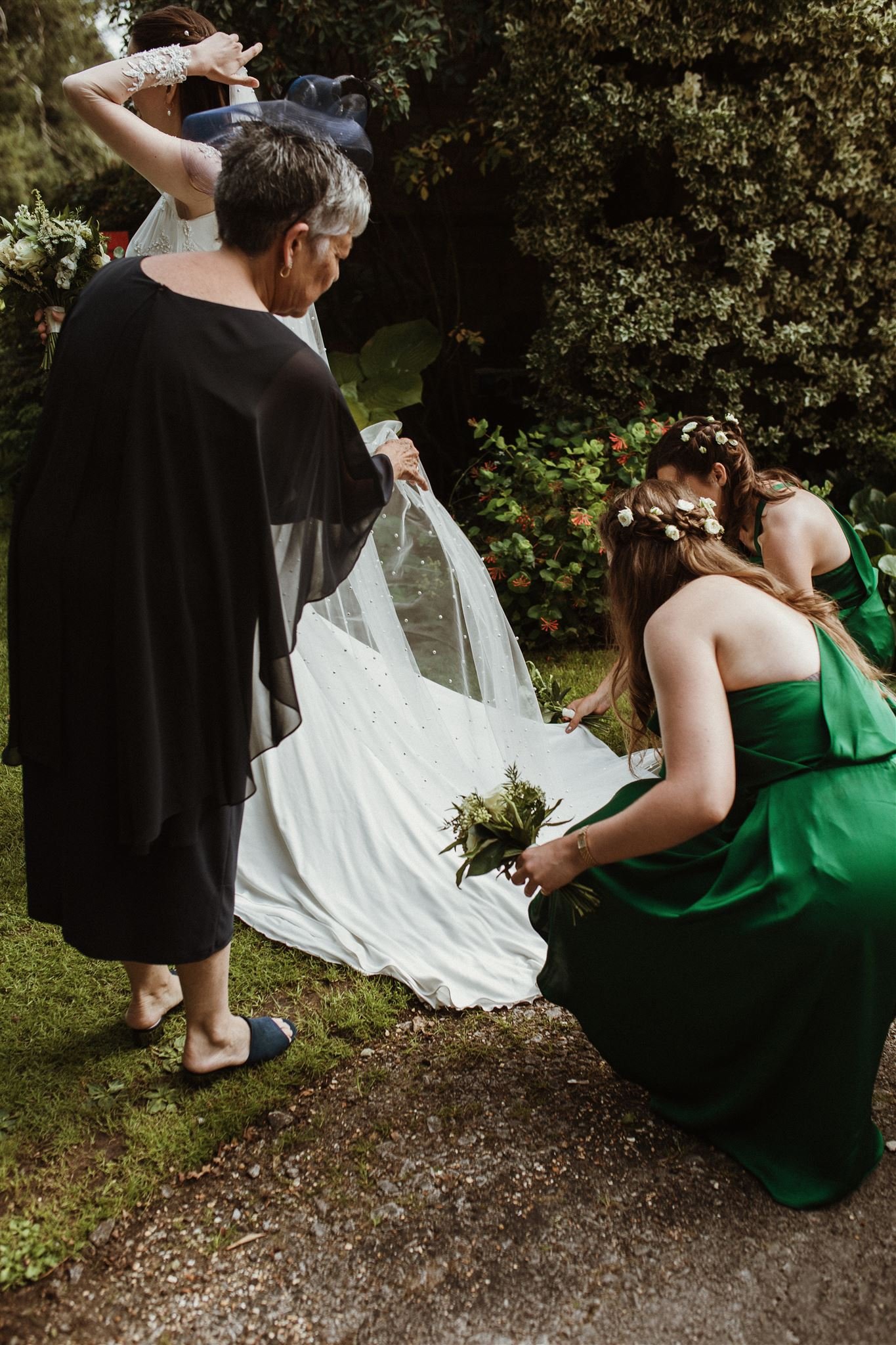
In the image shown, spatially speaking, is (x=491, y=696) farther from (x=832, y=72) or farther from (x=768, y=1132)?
(x=832, y=72)

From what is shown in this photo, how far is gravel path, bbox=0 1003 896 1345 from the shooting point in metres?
1.81

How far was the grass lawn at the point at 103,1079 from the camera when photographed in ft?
6.90

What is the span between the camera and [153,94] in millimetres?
2797

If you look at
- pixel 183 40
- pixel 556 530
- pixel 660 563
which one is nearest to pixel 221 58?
pixel 183 40

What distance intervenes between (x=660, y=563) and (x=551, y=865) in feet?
2.23

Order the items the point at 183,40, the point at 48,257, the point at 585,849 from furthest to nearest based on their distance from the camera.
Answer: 1. the point at 48,257
2. the point at 183,40
3. the point at 585,849

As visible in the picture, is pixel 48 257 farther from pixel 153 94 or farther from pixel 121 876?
pixel 121 876

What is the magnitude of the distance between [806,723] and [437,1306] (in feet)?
4.17

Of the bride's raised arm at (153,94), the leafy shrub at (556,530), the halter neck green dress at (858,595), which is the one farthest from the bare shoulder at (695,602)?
the leafy shrub at (556,530)

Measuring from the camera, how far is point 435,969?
283 cm

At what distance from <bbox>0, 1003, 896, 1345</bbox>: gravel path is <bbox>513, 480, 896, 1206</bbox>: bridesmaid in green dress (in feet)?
0.42

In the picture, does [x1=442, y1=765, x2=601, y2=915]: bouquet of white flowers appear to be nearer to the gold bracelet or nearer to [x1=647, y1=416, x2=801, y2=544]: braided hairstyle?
the gold bracelet

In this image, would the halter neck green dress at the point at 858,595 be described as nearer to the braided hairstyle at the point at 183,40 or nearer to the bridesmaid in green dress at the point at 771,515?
the bridesmaid in green dress at the point at 771,515

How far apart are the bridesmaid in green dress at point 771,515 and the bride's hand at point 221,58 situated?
1617mm
